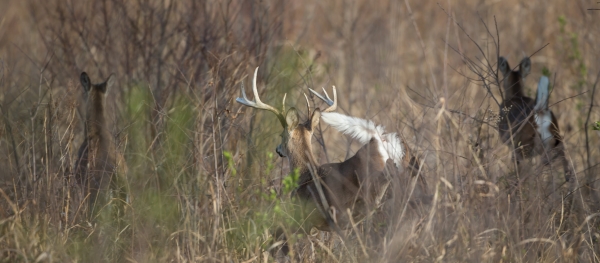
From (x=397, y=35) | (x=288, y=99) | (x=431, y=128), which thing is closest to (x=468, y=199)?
(x=431, y=128)

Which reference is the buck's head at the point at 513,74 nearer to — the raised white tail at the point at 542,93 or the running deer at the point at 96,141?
the raised white tail at the point at 542,93

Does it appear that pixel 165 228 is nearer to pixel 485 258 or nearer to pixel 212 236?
pixel 212 236

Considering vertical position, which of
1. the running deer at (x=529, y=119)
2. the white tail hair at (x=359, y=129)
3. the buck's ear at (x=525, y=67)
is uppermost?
the buck's ear at (x=525, y=67)

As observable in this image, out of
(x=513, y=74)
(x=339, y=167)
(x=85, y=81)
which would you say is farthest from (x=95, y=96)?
(x=513, y=74)

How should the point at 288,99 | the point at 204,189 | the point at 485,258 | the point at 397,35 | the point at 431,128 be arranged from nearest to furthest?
the point at 485,258, the point at 431,128, the point at 204,189, the point at 288,99, the point at 397,35

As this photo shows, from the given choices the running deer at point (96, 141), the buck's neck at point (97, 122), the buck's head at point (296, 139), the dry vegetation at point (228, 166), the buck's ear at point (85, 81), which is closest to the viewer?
the dry vegetation at point (228, 166)

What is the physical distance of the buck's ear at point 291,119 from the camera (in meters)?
5.32

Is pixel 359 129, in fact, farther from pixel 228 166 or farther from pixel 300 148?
pixel 228 166

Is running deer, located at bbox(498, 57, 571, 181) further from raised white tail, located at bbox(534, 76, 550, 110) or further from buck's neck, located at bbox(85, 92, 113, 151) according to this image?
buck's neck, located at bbox(85, 92, 113, 151)

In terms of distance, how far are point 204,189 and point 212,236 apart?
435 mm

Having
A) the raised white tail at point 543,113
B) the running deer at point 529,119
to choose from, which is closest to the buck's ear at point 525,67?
the running deer at point 529,119

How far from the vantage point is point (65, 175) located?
504 cm

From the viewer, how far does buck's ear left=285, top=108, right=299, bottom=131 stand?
5317 mm

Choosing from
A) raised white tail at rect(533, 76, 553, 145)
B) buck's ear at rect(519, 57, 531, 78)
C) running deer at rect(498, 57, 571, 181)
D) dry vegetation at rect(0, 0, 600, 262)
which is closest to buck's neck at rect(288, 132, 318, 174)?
dry vegetation at rect(0, 0, 600, 262)
